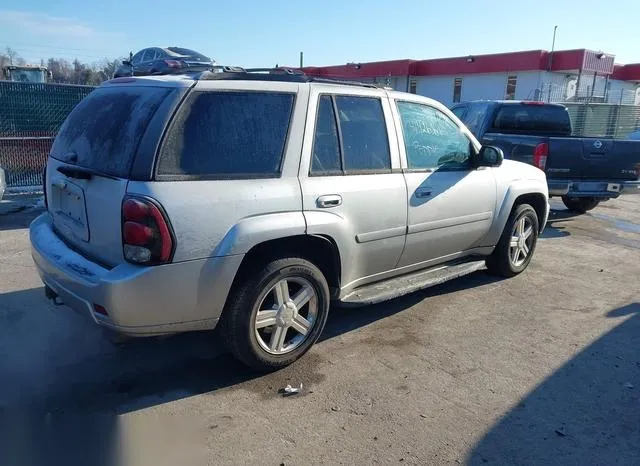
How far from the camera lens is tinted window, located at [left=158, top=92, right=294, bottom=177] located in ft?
10.4

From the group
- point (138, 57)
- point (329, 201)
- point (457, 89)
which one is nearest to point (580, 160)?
point (329, 201)

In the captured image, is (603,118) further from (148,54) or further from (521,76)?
(148,54)

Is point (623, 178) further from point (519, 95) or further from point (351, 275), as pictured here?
point (519, 95)

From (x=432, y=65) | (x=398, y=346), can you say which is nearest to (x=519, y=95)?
(x=432, y=65)

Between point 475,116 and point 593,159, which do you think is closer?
point 593,159

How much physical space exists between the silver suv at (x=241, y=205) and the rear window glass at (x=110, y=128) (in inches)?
0.5

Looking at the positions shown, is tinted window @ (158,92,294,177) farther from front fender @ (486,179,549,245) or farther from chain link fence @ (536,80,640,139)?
chain link fence @ (536,80,640,139)

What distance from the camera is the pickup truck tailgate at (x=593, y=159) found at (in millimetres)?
7828

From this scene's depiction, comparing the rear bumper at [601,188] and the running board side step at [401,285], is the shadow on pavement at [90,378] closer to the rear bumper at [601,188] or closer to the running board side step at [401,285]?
the running board side step at [401,285]

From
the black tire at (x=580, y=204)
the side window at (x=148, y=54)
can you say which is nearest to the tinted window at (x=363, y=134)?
the black tire at (x=580, y=204)

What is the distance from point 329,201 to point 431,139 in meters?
1.46

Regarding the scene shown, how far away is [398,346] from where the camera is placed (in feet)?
13.9

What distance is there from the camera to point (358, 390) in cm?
355

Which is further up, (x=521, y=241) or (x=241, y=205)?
(x=241, y=205)
